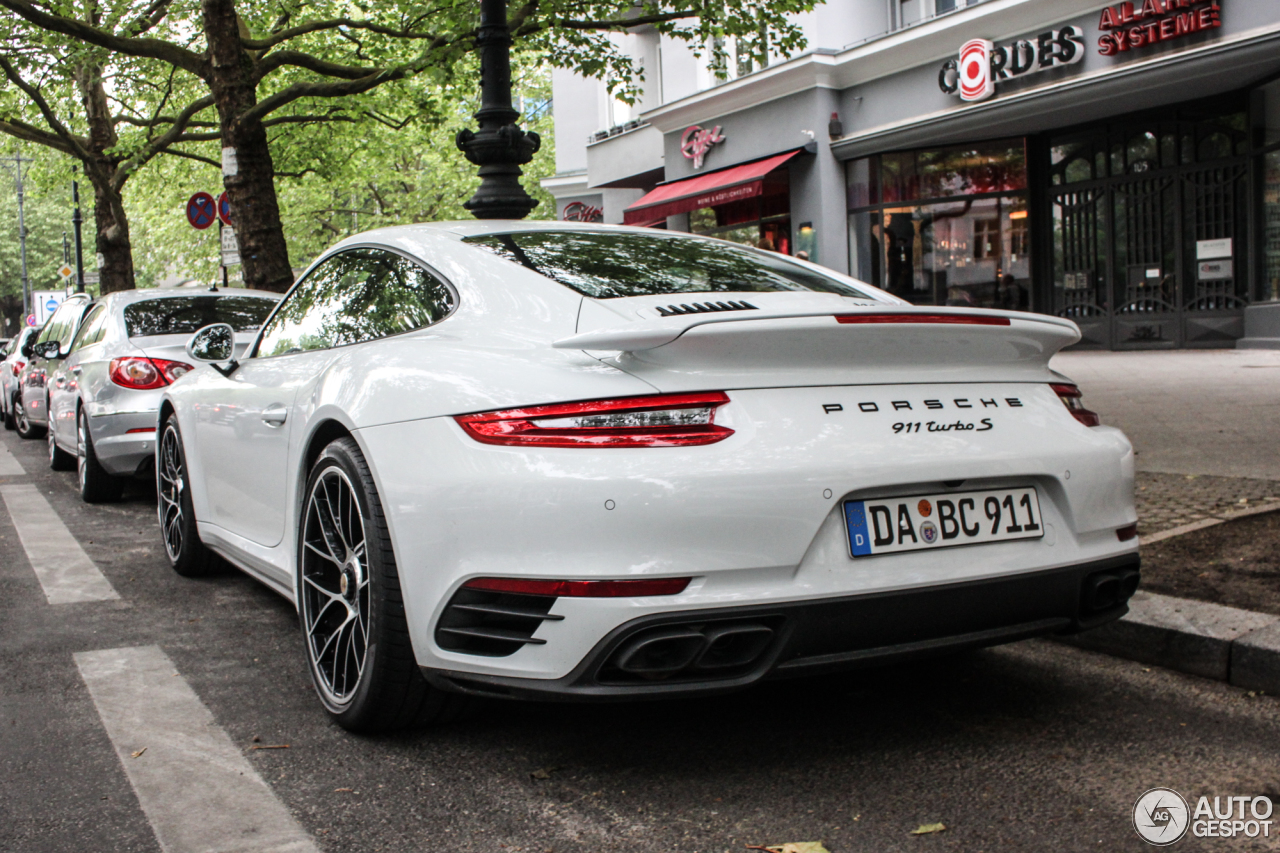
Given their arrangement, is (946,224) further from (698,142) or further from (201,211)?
(201,211)

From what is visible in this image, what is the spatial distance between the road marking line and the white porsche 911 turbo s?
303 inches

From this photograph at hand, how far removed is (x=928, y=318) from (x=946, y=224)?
16938 mm

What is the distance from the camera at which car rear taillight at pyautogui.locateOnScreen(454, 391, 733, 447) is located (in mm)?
2518

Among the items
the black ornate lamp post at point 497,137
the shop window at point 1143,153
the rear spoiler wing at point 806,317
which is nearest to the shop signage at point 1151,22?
the shop window at point 1143,153

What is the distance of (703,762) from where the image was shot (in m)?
2.84

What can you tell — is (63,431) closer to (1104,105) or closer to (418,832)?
(418,832)

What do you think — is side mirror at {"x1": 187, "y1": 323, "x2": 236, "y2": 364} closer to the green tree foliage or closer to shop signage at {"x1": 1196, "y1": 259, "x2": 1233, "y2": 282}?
shop signage at {"x1": 1196, "y1": 259, "x2": 1233, "y2": 282}

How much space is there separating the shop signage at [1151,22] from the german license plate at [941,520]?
13.6m

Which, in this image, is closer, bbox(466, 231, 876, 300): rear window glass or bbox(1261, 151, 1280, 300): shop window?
bbox(466, 231, 876, 300): rear window glass

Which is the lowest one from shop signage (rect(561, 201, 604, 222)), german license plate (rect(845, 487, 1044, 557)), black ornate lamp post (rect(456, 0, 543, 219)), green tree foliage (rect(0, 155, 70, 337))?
german license plate (rect(845, 487, 1044, 557))

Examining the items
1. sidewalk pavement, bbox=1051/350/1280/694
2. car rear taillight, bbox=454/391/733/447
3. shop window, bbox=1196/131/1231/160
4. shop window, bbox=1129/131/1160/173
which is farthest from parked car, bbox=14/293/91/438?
shop window, bbox=1196/131/1231/160

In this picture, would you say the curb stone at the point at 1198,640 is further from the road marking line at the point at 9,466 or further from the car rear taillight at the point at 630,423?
the road marking line at the point at 9,466

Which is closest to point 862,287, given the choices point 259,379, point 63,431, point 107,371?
point 259,379

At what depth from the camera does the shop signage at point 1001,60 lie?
1571cm
